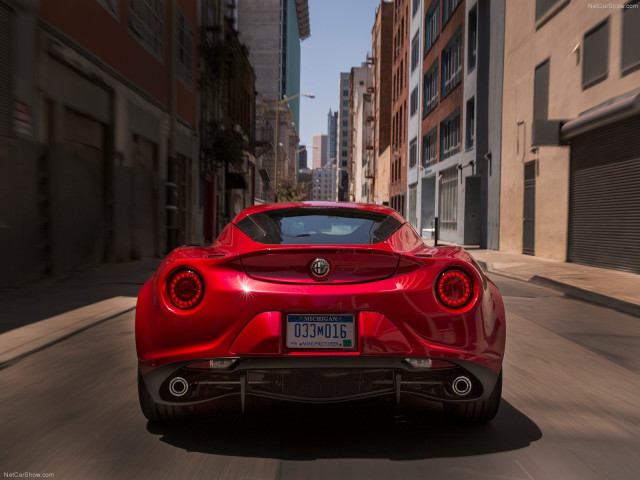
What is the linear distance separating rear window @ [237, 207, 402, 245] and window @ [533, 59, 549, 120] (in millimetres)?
15813

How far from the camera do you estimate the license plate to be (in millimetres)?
2953

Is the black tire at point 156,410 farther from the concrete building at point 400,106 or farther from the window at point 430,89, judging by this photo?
the concrete building at point 400,106

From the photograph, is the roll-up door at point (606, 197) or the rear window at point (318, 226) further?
the roll-up door at point (606, 197)

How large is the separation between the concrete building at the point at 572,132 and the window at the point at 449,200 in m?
8.51

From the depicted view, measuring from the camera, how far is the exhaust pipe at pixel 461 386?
307 cm

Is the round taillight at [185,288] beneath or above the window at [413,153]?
beneath

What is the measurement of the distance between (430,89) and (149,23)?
23.9m

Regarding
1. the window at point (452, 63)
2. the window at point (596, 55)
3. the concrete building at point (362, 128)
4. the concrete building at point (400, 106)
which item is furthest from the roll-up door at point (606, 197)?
the concrete building at point (362, 128)

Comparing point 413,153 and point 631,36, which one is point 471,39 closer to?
point 631,36

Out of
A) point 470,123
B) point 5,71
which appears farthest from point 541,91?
point 5,71

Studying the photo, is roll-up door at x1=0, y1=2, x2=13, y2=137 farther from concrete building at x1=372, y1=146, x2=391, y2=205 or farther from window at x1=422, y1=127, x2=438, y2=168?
concrete building at x1=372, y1=146, x2=391, y2=205

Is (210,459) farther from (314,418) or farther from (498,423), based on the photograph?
(498,423)

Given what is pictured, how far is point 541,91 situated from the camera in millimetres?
18469

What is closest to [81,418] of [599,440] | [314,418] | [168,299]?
[168,299]
